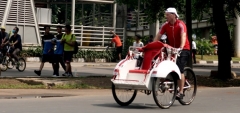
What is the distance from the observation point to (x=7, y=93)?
15.2 meters

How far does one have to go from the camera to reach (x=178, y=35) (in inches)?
508

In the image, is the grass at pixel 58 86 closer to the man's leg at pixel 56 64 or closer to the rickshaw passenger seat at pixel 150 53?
the man's leg at pixel 56 64

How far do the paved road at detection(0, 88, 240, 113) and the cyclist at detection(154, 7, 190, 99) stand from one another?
71 cm

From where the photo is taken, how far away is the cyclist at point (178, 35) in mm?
12805

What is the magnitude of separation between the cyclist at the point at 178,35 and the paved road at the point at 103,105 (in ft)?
2.31

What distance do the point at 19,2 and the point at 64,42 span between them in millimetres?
14649

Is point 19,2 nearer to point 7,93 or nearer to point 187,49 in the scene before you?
point 7,93

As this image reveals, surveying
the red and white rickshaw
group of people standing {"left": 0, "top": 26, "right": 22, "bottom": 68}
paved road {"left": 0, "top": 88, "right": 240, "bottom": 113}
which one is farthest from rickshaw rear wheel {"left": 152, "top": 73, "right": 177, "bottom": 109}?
group of people standing {"left": 0, "top": 26, "right": 22, "bottom": 68}

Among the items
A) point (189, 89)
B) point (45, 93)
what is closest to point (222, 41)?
point (45, 93)

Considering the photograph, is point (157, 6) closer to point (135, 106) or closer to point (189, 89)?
point (189, 89)

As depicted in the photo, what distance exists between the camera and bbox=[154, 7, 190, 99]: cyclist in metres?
12.8

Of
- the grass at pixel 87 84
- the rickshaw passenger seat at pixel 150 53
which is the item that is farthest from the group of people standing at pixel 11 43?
the rickshaw passenger seat at pixel 150 53

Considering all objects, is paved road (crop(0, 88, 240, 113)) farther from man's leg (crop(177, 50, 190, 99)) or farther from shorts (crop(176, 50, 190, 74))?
shorts (crop(176, 50, 190, 74))

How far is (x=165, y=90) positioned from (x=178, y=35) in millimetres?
1105
